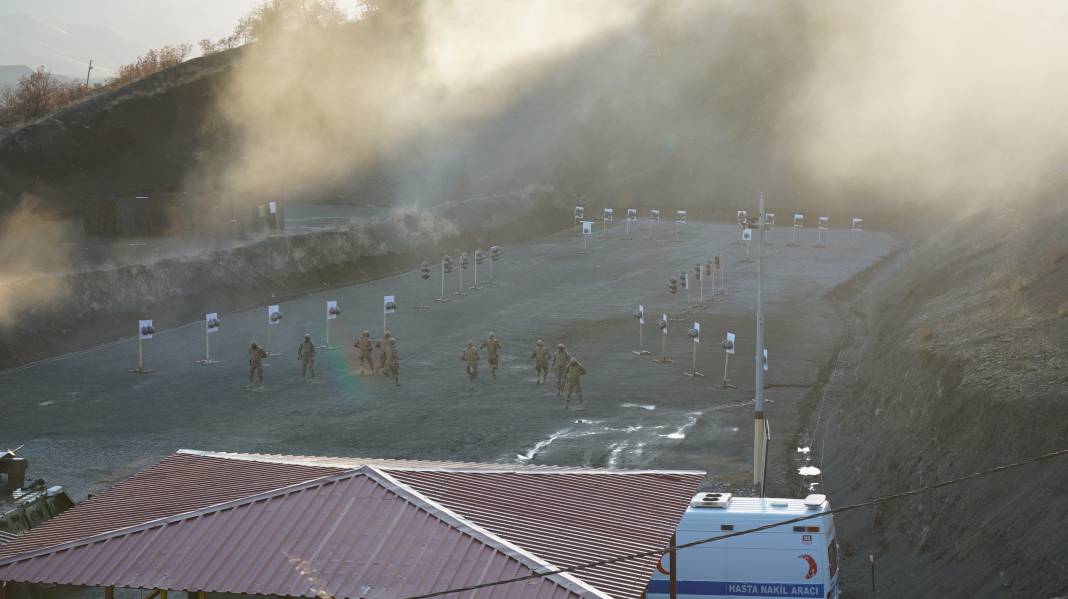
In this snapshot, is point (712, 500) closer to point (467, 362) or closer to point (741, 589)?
point (741, 589)

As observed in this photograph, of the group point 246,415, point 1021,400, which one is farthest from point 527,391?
point 1021,400

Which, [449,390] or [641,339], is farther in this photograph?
[641,339]

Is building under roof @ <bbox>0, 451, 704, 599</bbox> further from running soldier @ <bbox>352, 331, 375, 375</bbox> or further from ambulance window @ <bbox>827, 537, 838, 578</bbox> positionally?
running soldier @ <bbox>352, 331, 375, 375</bbox>

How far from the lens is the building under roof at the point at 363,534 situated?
14.2m

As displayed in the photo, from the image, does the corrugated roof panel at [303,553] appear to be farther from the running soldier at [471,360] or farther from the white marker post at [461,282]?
the white marker post at [461,282]

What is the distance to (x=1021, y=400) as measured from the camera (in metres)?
23.9

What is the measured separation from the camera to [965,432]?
24.9 meters

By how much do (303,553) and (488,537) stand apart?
90.5 inches

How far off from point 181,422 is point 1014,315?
2325cm

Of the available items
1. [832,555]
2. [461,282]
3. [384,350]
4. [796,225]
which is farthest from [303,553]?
[796,225]

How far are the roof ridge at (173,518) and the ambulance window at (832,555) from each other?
795cm

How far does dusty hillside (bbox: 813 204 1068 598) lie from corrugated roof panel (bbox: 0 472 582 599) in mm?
9461

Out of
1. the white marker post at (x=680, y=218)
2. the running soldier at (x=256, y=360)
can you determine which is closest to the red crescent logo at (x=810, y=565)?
the running soldier at (x=256, y=360)

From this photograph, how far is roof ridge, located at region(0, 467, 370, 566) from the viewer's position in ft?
51.1
